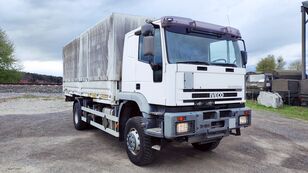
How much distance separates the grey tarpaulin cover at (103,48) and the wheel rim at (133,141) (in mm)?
1435

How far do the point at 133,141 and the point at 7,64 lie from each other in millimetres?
43567

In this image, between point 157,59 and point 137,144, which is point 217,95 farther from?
point 137,144

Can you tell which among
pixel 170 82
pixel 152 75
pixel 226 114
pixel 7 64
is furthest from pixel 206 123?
pixel 7 64

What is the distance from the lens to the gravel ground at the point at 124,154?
540 cm

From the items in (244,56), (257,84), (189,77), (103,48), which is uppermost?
(103,48)

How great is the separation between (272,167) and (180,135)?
226 cm

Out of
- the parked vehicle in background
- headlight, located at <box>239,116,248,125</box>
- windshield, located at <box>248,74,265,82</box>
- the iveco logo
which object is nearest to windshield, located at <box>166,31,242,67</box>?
the iveco logo

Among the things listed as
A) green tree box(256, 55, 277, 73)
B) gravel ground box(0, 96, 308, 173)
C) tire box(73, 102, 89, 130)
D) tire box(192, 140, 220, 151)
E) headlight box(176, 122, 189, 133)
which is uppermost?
green tree box(256, 55, 277, 73)

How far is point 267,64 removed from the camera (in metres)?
46.6

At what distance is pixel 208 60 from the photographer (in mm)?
5285

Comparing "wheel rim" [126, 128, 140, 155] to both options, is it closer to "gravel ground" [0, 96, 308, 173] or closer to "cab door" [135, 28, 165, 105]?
"gravel ground" [0, 96, 308, 173]

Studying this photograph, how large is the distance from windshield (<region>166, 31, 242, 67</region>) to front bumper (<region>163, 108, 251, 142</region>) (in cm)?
95

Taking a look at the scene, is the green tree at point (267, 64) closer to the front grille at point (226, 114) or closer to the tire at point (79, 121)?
the tire at point (79, 121)

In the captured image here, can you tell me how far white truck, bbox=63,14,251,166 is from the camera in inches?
189
